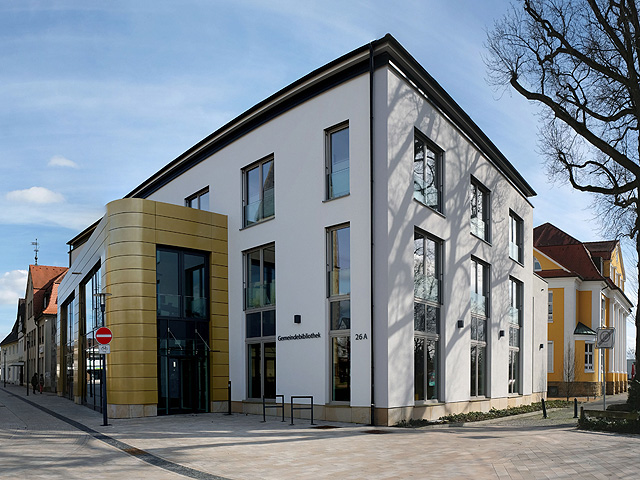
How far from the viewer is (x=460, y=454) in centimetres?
1123

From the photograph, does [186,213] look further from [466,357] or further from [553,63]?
[553,63]

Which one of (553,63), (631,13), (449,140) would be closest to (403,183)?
(449,140)

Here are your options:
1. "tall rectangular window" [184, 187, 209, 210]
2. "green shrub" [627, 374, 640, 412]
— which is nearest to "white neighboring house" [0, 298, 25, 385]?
"tall rectangular window" [184, 187, 209, 210]

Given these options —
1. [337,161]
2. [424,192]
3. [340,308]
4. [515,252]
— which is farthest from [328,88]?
[515,252]

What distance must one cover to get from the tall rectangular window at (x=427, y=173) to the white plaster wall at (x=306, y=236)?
7.54 feet

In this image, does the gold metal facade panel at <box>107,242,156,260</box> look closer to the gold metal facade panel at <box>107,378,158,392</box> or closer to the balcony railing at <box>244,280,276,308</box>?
the balcony railing at <box>244,280,276,308</box>

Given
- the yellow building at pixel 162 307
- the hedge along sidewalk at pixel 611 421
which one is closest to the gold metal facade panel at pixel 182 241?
the yellow building at pixel 162 307

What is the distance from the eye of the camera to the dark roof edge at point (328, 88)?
17547 millimetres

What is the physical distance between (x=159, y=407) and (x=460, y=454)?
37.4 feet

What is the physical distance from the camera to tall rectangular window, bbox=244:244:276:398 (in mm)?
20125

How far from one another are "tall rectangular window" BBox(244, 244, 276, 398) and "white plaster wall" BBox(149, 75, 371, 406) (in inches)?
12.0

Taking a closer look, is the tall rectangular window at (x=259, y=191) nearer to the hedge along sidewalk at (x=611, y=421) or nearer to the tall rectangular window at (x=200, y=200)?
the tall rectangular window at (x=200, y=200)

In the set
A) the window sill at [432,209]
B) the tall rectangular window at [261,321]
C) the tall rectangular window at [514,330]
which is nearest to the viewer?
the window sill at [432,209]

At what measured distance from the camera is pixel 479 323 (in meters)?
24.0
